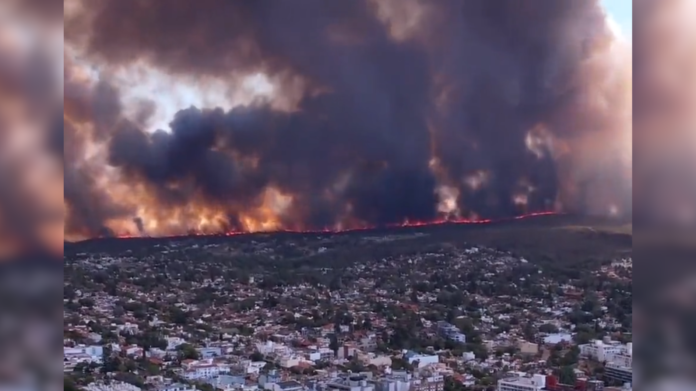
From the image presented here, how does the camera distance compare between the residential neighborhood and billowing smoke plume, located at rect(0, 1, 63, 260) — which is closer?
billowing smoke plume, located at rect(0, 1, 63, 260)

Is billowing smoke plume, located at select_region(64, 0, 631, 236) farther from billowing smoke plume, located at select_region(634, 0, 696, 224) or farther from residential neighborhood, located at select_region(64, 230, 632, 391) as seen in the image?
billowing smoke plume, located at select_region(634, 0, 696, 224)

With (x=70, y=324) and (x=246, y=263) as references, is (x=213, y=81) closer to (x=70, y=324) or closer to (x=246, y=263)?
(x=246, y=263)

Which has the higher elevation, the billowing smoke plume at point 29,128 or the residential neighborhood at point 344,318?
the billowing smoke plume at point 29,128

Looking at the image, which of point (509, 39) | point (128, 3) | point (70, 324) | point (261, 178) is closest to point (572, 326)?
point (509, 39)

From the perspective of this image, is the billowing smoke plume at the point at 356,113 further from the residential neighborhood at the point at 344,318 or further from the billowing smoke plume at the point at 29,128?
the billowing smoke plume at the point at 29,128

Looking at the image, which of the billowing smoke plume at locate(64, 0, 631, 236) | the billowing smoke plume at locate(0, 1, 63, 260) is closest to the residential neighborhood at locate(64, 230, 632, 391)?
the billowing smoke plume at locate(64, 0, 631, 236)

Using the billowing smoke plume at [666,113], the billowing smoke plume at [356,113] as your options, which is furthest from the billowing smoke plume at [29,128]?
the billowing smoke plume at [666,113]
